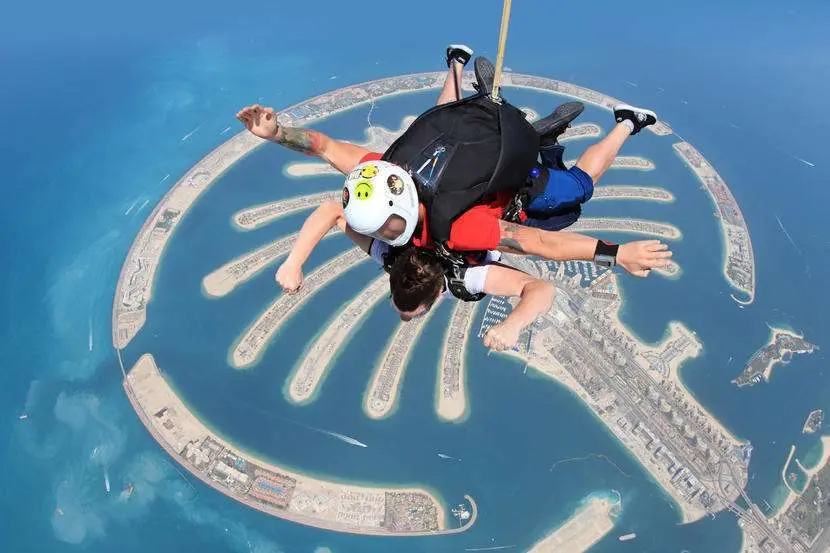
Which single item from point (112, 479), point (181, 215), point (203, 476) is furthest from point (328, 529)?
point (181, 215)

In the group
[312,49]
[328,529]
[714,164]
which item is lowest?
[328,529]

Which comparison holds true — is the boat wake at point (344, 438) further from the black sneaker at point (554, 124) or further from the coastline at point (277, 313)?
the black sneaker at point (554, 124)

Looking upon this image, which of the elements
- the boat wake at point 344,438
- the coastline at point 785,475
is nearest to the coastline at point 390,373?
the boat wake at point 344,438

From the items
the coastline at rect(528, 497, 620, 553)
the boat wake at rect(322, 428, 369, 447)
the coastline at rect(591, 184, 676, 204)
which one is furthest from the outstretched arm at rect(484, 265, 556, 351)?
the coastline at rect(591, 184, 676, 204)

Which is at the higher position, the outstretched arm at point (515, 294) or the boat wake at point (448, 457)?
the outstretched arm at point (515, 294)

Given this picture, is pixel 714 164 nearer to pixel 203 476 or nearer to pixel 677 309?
pixel 677 309

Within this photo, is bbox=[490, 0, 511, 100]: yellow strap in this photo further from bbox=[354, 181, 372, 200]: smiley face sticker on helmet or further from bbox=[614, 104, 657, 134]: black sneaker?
bbox=[614, 104, 657, 134]: black sneaker
